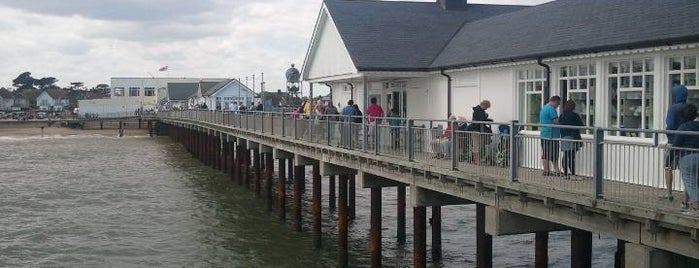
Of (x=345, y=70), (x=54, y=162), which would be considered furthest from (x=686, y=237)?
(x=54, y=162)

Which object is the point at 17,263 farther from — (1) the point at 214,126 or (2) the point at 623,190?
(1) the point at 214,126

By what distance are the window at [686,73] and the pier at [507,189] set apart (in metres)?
1.62

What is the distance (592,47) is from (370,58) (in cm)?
883

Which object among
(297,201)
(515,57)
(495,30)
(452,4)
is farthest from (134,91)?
(515,57)

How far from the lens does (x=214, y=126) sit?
127 feet

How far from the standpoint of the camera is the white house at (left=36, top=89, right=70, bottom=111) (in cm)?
16014

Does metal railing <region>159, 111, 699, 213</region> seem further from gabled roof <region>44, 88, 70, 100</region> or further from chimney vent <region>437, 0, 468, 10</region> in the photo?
gabled roof <region>44, 88, 70, 100</region>

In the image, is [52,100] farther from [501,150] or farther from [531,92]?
[501,150]

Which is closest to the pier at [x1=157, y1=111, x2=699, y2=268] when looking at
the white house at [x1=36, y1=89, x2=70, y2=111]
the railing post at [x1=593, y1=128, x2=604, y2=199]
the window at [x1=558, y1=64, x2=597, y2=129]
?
the railing post at [x1=593, y1=128, x2=604, y2=199]

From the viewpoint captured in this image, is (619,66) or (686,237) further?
(619,66)

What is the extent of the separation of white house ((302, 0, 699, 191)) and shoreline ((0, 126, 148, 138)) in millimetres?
60918

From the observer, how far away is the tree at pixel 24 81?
17762cm

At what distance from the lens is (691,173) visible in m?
7.90

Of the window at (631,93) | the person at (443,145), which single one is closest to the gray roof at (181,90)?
the person at (443,145)
